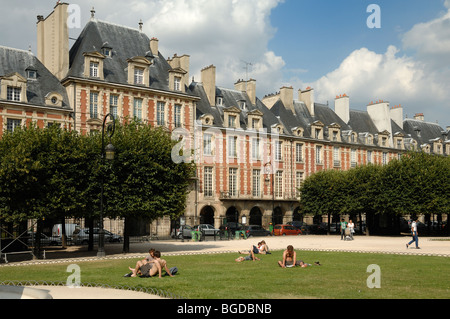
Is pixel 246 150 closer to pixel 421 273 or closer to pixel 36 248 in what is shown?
pixel 36 248

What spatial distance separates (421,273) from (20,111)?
29384 millimetres

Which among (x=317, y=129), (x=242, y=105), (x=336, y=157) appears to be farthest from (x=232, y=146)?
(x=336, y=157)

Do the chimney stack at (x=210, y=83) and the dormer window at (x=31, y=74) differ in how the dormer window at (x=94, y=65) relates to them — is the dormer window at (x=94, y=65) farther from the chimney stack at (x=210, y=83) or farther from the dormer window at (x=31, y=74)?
the chimney stack at (x=210, y=83)

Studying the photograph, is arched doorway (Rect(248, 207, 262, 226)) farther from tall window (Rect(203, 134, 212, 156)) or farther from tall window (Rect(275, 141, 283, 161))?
tall window (Rect(203, 134, 212, 156))

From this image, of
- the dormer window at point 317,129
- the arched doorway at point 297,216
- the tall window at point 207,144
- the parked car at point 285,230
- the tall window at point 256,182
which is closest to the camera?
the parked car at point 285,230

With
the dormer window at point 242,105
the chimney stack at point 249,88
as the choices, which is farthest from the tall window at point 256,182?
the chimney stack at point 249,88

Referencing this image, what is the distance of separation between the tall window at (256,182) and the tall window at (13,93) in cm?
2292

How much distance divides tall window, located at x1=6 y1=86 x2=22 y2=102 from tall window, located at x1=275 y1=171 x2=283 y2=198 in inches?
1010

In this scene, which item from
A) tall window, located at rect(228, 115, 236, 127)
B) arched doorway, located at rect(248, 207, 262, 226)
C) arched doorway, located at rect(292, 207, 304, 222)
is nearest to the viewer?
tall window, located at rect(228, 115, 236, 127)

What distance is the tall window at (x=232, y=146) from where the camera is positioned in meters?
48.3

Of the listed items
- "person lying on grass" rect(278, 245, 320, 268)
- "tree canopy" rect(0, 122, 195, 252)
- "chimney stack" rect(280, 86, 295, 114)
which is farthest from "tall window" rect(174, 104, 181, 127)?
"person lying on grass" rect(278, 245, 320, 268)

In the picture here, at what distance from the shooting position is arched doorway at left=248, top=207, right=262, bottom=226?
166ft
